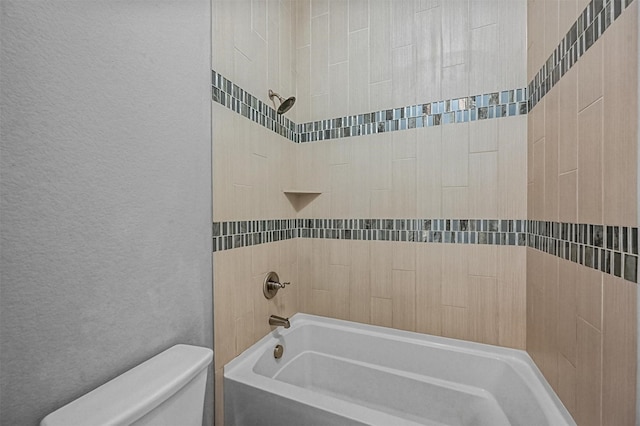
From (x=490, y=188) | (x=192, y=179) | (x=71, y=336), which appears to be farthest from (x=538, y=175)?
(x=71, y=336)

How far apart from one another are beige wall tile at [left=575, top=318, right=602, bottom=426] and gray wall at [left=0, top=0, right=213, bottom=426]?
4.08 feet

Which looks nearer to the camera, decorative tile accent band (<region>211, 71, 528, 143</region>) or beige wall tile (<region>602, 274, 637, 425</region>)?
beige wall tile (<region>602, 274, 637, 425</region>)

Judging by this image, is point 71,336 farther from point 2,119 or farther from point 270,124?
point 270,124

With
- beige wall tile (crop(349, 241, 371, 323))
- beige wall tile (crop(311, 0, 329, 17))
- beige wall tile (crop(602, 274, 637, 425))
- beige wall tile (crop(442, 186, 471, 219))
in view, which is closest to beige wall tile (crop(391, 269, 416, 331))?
beige wall tile (crop(349, 241, 371, 323))

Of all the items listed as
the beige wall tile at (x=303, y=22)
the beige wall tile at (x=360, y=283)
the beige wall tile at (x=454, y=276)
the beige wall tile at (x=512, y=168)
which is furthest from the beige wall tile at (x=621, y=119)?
the beige wall tile at (x=303, y=22)

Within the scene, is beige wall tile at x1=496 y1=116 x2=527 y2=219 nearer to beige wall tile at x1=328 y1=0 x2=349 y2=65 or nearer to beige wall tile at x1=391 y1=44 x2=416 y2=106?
beige wall tile at x1=391 y1=44 x2=416 y2=106

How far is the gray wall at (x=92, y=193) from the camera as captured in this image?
614 millimetres

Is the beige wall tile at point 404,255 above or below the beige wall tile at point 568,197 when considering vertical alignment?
below

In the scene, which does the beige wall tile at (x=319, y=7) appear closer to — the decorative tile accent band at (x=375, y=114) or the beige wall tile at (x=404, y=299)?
the decorative tile accent band at (x=375, y=114)

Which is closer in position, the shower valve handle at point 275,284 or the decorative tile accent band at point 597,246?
the decorative tile accent band at point 597,246

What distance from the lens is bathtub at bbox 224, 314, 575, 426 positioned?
1057 mm

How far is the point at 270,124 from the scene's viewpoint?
161 centimetres

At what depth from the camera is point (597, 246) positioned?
0.79m

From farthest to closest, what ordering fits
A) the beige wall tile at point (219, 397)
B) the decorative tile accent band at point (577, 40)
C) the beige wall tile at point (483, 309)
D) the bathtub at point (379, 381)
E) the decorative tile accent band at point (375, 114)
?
the beige wall tile at point (483, 309)
the decorative tile accent band at point (375, 114)
the beige wall tile at point (219, 397)
the bathtub at point (379, 381)
the decorative tile accent band at point (577, 40)
